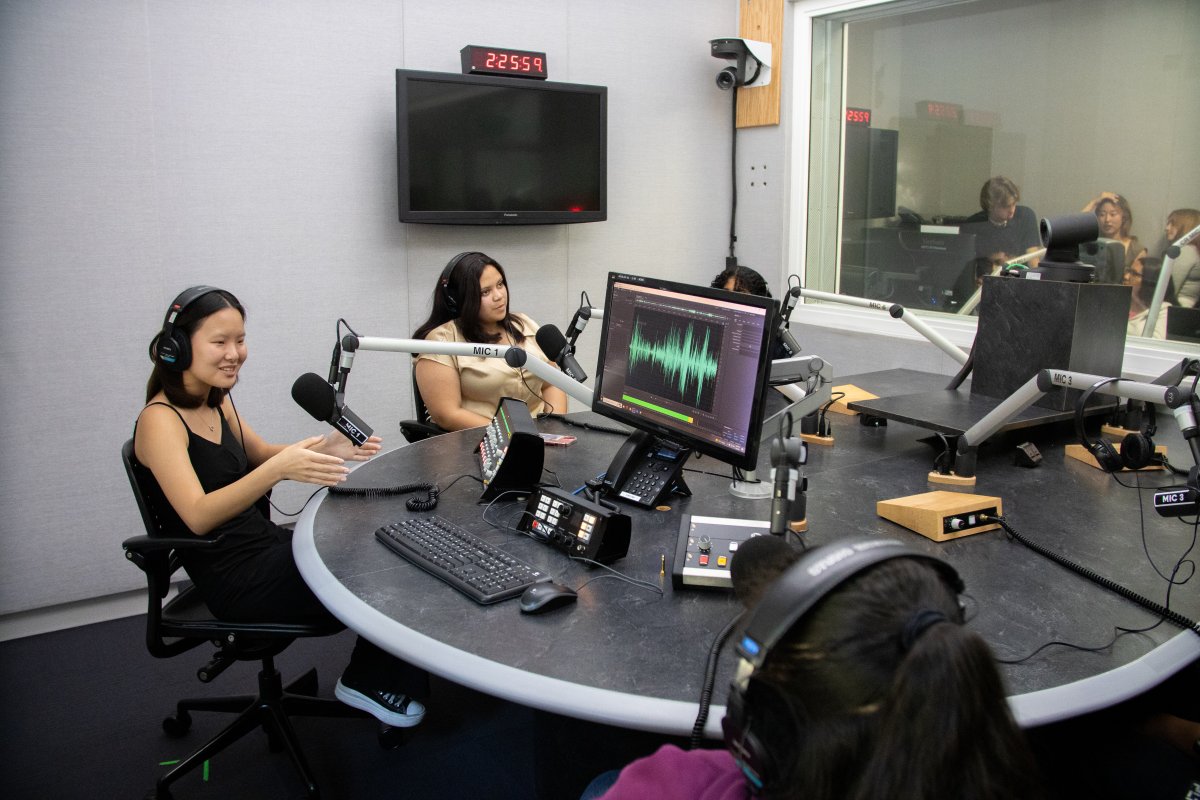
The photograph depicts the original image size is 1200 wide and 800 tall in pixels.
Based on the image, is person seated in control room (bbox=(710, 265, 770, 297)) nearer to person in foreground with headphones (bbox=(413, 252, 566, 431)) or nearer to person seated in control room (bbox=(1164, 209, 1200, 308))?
person in foreground with headphones (bbox=(413, 252, 566, 431))

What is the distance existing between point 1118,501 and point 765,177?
2.92m

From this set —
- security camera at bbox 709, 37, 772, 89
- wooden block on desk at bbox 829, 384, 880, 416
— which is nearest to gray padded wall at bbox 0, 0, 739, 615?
security camera at bbox 709, 37, 772, 89

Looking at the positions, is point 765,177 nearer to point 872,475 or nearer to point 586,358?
point 586,358

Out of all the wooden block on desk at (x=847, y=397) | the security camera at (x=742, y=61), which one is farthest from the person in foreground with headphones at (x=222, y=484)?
the security camera at (x=742, y=61)

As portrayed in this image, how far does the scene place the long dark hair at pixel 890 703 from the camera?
2.23ft

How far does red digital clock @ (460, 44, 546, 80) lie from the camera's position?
12.1 ft

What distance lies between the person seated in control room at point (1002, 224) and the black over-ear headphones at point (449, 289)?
234 cm

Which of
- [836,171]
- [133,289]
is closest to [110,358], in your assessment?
[133,289]

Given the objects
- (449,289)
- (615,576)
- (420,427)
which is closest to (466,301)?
(449,289)

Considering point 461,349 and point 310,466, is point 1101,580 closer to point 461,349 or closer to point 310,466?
point 461,349

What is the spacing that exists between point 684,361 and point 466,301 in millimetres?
1213

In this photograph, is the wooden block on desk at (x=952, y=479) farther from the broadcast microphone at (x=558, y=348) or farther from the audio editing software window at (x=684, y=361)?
the broadcast microphone at (x=558, y=348)

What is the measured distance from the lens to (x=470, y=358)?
2.95m

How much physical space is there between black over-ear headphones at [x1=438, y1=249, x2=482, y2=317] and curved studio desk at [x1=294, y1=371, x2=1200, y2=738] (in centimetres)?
80
